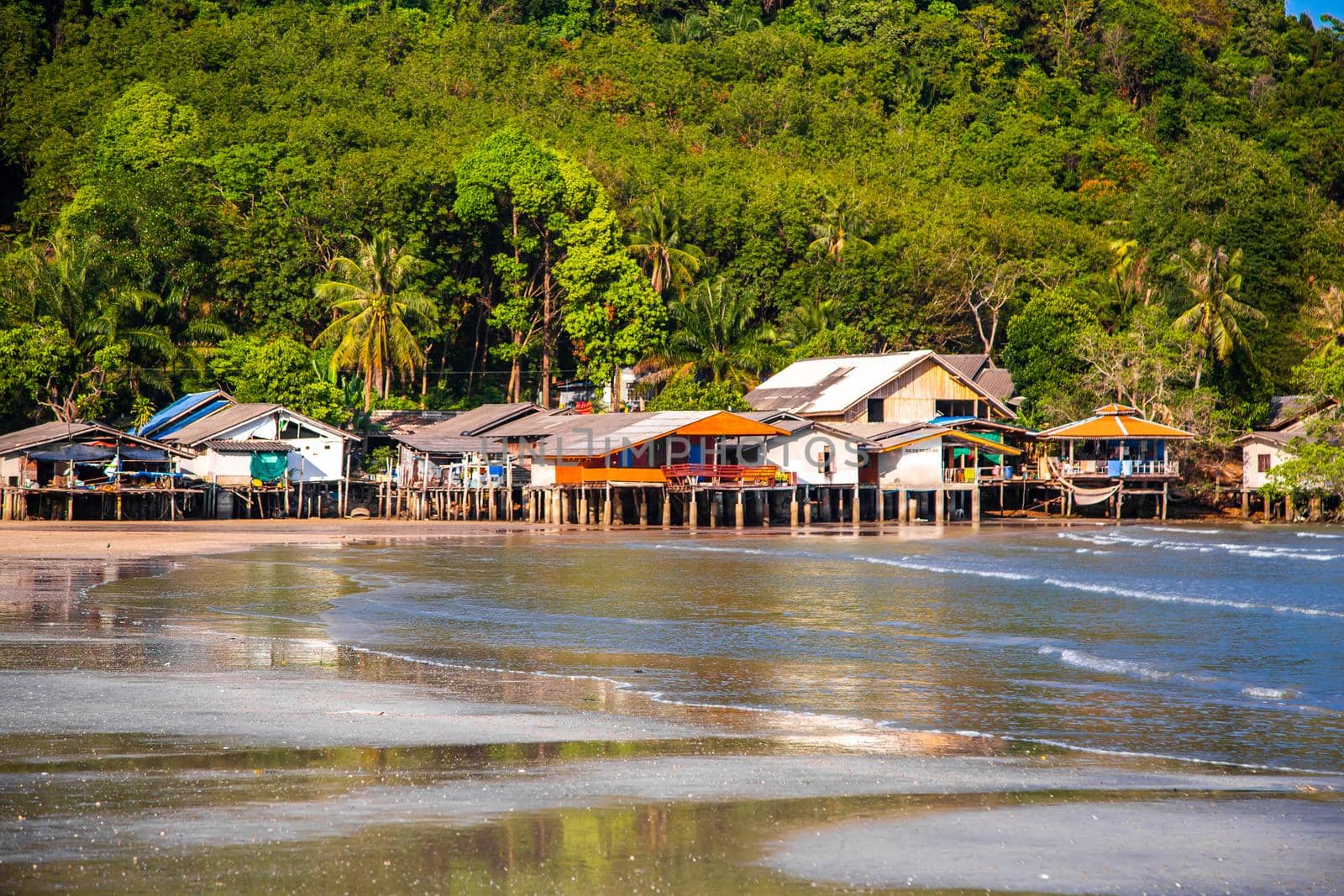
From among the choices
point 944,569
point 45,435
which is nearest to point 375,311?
point 45,435

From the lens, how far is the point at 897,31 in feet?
323

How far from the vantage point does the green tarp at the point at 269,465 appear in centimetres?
5422

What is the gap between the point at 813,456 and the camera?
5391 centimetres

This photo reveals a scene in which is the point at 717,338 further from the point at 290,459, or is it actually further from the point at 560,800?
the point at 560,800

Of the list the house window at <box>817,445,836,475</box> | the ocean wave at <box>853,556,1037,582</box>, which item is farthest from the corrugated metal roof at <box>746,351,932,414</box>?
the ocean wave at <box>853,556,1037,582</box>

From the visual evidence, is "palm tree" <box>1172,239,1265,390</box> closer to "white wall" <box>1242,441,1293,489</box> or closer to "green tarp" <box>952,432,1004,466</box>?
"white wall" <box>1242,441,1293,489</box>

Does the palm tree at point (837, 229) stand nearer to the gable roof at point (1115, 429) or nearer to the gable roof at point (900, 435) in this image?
the gable roof at point (900, 435)

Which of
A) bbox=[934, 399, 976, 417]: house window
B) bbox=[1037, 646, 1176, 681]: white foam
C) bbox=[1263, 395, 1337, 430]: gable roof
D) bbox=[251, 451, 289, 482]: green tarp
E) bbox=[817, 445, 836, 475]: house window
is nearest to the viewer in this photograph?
bbox=[1037, 646, 1176, 681]: white foam

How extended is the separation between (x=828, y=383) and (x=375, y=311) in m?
19.6

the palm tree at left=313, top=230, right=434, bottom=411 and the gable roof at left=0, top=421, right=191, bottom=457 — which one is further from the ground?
the palm tree at left=313, top=230, right=434, bottom=411

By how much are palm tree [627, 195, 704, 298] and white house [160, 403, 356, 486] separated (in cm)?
1776

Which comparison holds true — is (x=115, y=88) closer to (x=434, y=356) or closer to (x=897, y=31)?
(x=434, y=356)

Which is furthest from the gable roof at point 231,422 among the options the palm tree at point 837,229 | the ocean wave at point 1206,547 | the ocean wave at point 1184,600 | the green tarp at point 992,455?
the ocean wave at point 1184,600

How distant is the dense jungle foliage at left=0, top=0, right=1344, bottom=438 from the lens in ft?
199
